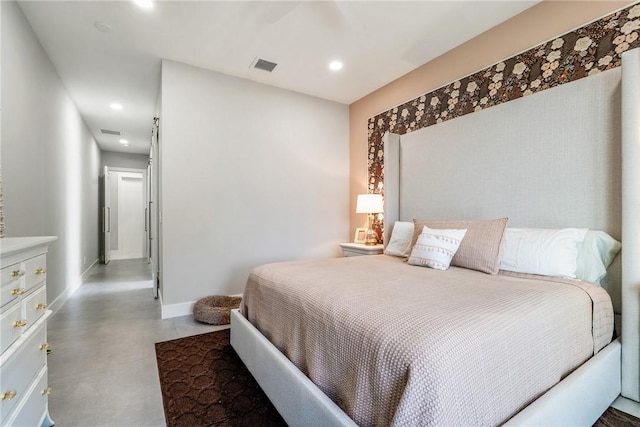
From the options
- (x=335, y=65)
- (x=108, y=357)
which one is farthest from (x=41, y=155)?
(x=335, y=65)

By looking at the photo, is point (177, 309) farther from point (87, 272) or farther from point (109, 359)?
point (87, 272)

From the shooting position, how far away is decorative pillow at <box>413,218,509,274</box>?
2.06m

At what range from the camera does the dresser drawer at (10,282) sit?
1.03 m

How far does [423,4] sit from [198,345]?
3273 mm

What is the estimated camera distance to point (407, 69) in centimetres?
335

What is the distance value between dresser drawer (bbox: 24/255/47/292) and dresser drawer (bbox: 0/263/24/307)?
6 centimetres

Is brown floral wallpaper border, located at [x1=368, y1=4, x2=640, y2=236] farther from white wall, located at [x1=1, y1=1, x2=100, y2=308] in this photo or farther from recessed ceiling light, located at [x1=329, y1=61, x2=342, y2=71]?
white wall, located at [x1=1, y1=1, x2=100, y2=308]

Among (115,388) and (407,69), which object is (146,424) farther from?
(407,69)

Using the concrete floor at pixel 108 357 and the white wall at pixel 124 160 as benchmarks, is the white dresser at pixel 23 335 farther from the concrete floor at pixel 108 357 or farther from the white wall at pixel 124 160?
the white wall at pixel 124 160

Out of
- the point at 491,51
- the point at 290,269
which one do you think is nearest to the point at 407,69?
the point at 491,51

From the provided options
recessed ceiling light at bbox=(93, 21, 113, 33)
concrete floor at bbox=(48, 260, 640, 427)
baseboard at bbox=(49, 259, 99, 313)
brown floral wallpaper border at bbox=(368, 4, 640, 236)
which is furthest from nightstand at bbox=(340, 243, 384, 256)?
baseboard at bbox=(49, 259, 99, 313)

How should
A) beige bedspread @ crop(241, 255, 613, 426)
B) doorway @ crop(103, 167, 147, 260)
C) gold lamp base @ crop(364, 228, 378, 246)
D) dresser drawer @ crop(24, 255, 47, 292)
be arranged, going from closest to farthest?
1. beige bedspread @ crop(241, 255, 613, 426)
2. dresser drawer @ crop(24, 255, 47, 292)
3. gold lamp base @ crop(364, 228, 378, 246)
4. doorway @ crop(103, 167, 147, 260)

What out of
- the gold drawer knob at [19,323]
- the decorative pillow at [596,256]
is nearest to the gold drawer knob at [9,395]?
the gold drawer knob at [19,323]

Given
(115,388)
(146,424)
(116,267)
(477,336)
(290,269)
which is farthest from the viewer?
(116,267)
